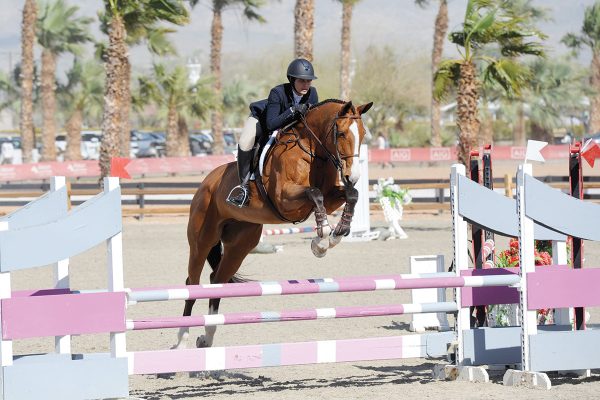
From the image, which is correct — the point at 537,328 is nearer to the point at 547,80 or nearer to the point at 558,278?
the point at 558,278

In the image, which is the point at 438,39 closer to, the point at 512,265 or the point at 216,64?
the point at 216,64

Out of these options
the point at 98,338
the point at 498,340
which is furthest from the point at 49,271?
the point at 498,340

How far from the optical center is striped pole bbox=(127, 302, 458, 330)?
5660 mm

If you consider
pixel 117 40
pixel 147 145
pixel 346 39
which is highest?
pixel 346 39

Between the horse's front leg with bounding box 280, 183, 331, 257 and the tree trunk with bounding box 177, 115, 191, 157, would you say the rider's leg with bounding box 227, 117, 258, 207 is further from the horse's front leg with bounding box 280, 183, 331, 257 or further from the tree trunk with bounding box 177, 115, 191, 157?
the tree trunk with bounding box 177, 115, 191, 157

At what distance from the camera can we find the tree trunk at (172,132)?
39.3 m

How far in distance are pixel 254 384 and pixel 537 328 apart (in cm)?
189

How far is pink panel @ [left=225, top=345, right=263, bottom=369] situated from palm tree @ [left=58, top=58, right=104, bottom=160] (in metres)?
36.3

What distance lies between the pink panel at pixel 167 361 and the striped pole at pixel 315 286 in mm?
341

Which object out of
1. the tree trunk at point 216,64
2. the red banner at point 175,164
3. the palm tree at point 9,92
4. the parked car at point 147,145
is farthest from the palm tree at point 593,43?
the palm tree at point 9,92

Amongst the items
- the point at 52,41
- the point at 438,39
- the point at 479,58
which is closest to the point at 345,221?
the point at 479,58

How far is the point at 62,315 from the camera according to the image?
5.30 meters

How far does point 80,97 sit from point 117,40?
18994 mm

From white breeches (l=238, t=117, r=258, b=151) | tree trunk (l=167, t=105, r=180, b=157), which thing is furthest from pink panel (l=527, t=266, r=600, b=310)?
tree trunk (l=167, t=105, r=180, b=157)
